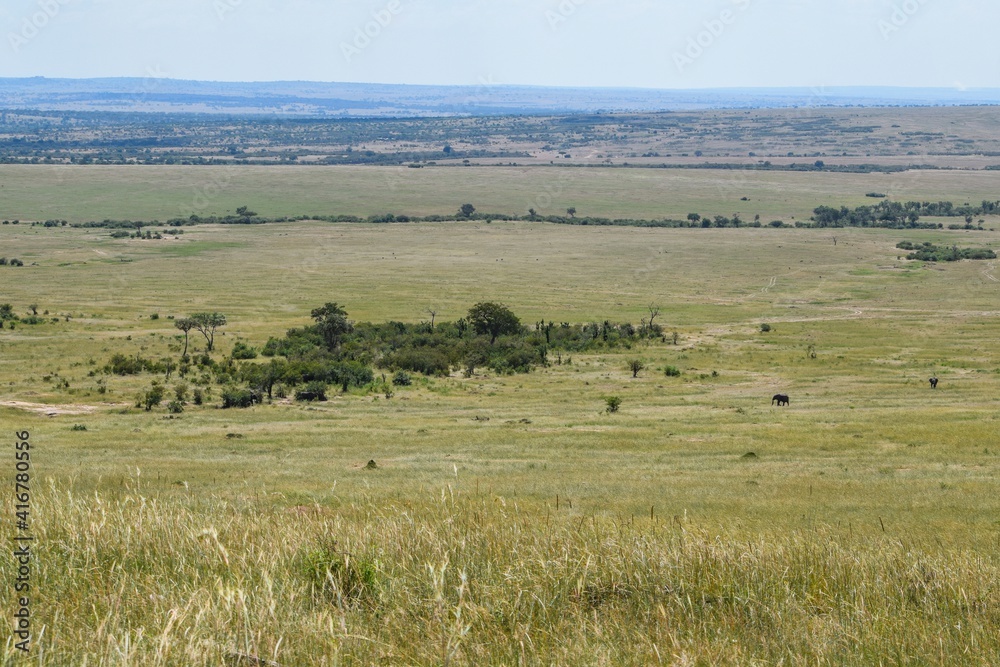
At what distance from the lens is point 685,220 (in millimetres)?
131875

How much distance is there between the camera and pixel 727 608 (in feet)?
23.4

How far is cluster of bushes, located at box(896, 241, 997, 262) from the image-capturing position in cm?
9650

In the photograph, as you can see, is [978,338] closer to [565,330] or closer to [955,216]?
[565,330]

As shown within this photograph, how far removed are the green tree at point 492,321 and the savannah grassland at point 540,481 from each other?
6.84m

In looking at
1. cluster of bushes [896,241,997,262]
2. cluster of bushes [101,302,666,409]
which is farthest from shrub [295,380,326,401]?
cluster of bushes [896,241,997,262]

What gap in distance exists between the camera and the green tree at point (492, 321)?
60.0 m

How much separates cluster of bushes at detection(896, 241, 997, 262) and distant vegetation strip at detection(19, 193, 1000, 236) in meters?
20.5

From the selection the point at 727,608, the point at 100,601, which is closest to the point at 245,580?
the point at 100,601

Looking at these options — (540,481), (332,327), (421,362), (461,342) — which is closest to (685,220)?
(461,342)

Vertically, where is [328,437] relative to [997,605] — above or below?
below

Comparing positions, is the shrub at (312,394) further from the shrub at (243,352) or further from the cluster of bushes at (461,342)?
the shrub at (243,352)

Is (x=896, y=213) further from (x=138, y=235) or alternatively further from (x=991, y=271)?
(x=138, y=235)

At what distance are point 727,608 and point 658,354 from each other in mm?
48443

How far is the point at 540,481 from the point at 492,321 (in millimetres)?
38534
